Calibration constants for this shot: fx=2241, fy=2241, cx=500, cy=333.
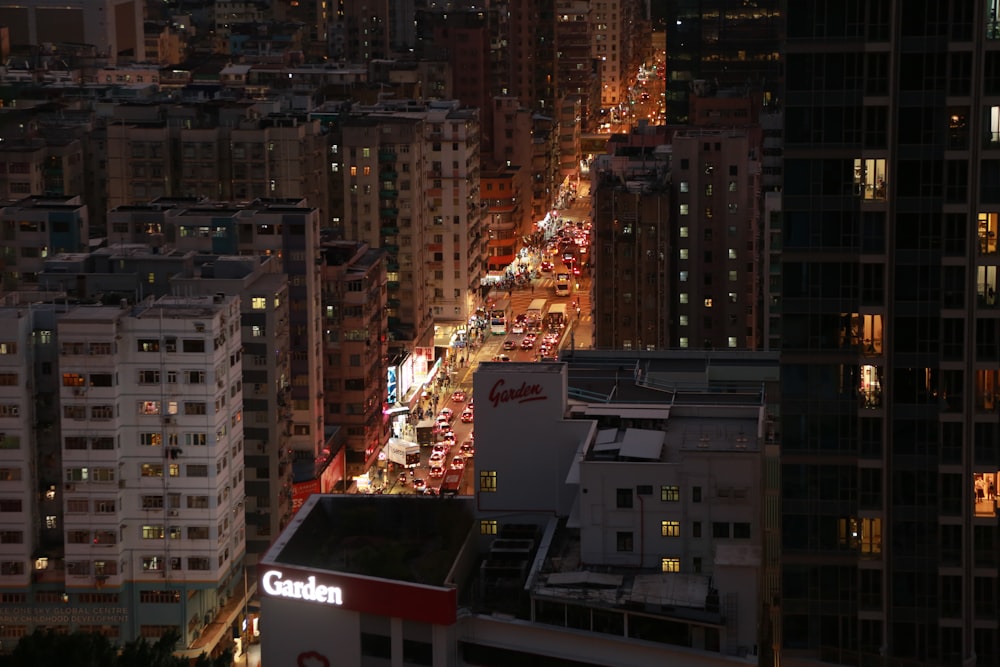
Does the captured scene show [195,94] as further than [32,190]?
Yes

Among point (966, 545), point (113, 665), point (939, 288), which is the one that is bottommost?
point (113, 665)

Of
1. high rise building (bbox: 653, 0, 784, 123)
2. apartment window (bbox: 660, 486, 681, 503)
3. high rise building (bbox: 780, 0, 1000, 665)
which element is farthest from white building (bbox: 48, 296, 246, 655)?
high rise building (bbox: 653, 0, 784, 123)

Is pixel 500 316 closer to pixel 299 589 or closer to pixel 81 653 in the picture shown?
pixel 299 589

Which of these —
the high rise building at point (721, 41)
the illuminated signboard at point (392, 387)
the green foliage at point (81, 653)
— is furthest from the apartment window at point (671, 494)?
the high rise building at point (721, 41)

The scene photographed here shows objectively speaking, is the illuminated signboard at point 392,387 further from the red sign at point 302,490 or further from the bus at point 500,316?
the bus at point 500,316

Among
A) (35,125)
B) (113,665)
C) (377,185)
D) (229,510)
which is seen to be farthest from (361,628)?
(35,125)

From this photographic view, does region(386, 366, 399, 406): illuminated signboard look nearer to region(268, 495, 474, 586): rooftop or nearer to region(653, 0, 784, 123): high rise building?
region(268, 495, 474, 586): rooftop

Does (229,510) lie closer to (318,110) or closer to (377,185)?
(377,185)
